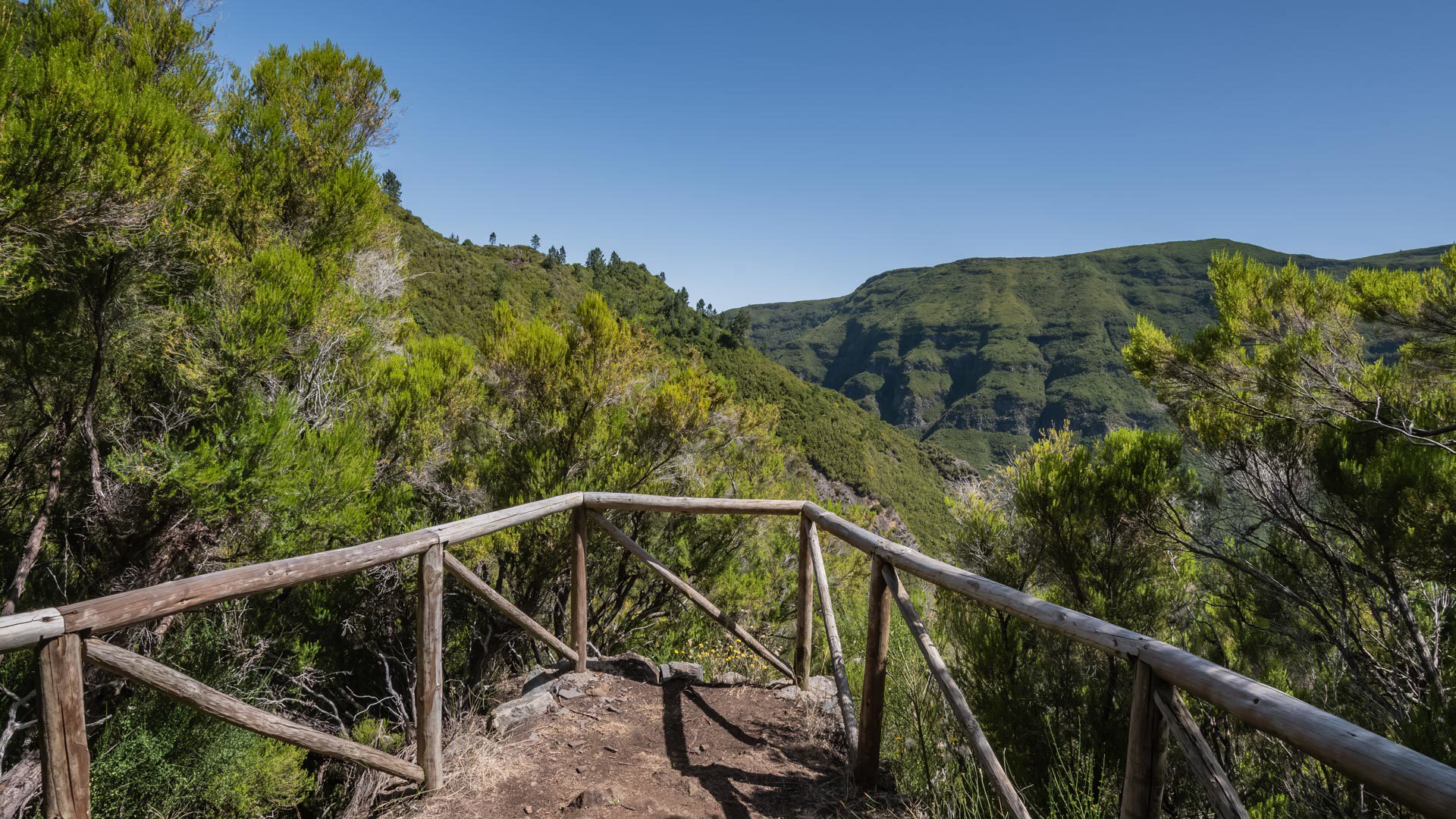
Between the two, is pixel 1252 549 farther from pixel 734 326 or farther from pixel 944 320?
pixel 944 320

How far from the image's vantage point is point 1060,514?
467 centimetres

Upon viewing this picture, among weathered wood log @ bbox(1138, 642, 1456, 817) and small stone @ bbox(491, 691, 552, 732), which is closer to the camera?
weathered wood log @ bbox(1138, 642, 1456, 817)

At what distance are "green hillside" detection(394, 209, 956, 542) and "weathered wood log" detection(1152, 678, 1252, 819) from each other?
34689 mm

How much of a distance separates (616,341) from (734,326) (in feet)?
164

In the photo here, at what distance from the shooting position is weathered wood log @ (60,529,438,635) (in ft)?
4.79

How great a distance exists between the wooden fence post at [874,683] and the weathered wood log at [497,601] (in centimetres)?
167

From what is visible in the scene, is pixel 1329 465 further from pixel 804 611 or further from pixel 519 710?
pixel 519 710

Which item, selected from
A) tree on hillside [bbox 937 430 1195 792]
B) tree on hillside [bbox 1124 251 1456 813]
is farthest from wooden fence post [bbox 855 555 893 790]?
tree on hillside [bbox 1124 251 1456 813]

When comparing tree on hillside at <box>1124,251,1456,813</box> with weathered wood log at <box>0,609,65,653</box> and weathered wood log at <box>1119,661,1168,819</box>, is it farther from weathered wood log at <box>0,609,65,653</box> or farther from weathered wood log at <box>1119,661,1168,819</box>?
weathered wood log at <box>0,609,65,653</box>

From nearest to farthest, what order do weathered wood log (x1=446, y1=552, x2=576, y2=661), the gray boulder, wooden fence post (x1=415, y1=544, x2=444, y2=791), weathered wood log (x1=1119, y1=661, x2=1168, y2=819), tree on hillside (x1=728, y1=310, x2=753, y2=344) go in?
weathered wood log (x1=1119, y1=661, x2=1168, y2=819), wooden fence post (x1=415, y1=544, x2=444, y2=791), weathered wood log (x1=446, y1=552, x2=576, y2=661), the gray boulder, tree on hillside (x1=728, y1=310, x2=753, y2=344)

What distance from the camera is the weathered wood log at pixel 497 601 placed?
274 centimetres

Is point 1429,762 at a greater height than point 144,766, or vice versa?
point 1429,762

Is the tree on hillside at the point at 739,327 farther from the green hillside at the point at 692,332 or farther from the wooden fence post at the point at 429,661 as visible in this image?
the wooden fence post at the point at 429,661

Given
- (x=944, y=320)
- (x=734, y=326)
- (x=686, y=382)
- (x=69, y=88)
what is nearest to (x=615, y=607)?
(x=686, y=382)
